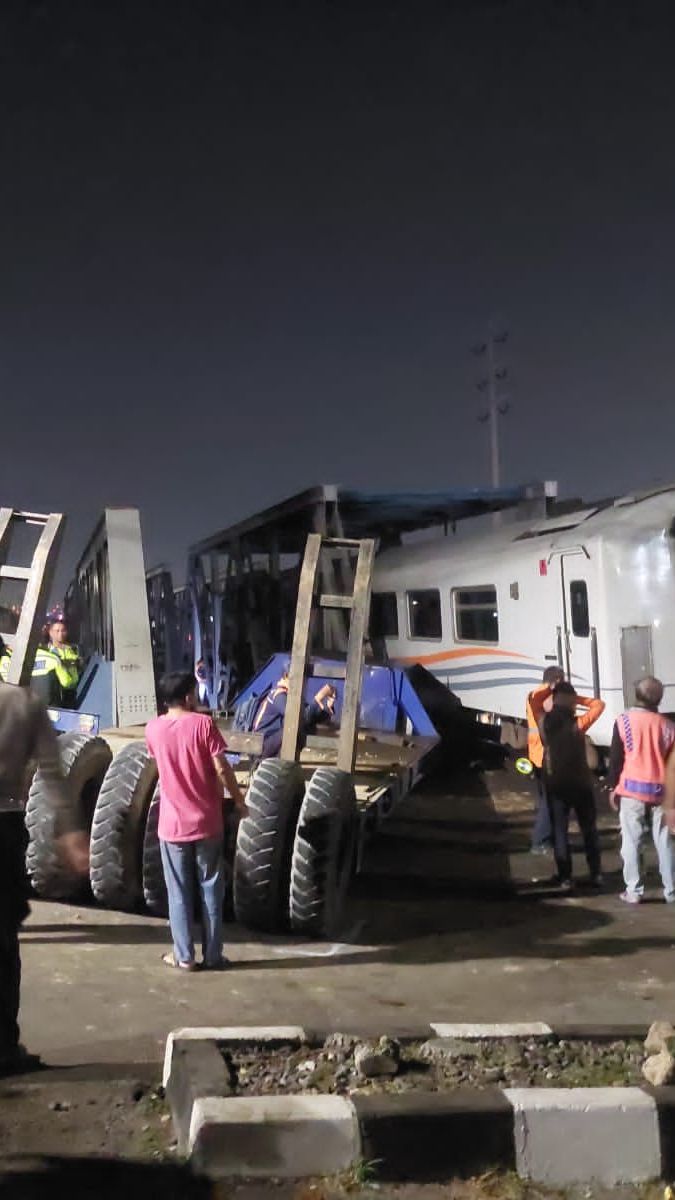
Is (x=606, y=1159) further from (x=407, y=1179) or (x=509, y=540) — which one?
(x=509, y=540)

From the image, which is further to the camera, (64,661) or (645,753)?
(64,661)

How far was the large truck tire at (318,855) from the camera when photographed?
22.2 feet

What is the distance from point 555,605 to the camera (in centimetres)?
1320

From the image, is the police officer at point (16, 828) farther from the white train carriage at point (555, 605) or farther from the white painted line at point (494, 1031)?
the white train carriage at point (555, 605)

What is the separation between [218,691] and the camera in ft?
51.9

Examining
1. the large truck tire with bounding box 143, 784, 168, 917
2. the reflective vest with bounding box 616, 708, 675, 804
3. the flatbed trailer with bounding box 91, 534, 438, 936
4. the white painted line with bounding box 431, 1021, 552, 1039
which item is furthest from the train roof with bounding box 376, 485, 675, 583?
the white painted line with bounding box 431, 1021, 552, 1039

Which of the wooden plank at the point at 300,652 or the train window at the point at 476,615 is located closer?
the wooden plank at the point at 300,652

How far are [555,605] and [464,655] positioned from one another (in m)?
2.75

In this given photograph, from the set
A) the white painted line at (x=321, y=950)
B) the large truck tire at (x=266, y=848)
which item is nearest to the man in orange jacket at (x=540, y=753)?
the white painted line at (x=321, y=950)

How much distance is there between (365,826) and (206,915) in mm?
2500

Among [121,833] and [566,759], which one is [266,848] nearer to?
[121,833]

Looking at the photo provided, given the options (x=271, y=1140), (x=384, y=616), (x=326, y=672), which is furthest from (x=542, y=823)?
(x=384, y=616)

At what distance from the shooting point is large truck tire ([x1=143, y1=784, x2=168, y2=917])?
6930 mm

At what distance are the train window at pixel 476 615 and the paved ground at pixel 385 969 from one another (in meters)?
6.16
